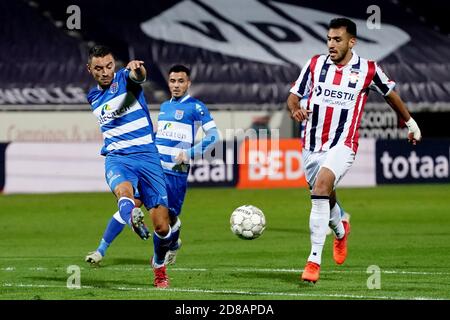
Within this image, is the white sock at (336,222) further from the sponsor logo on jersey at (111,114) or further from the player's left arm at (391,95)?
the sponsor logo on jersey at (111,114)

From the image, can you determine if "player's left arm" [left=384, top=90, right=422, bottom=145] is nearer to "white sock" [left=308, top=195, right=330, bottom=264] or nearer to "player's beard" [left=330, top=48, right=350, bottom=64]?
"player's beard" [left=330, top=48, right=350, bottom=64]

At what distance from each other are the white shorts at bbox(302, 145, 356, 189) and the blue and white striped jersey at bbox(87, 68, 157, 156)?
1.54m

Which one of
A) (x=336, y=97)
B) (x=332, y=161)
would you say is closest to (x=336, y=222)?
(x=332, y=161)

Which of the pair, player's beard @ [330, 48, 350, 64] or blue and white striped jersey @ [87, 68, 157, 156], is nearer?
blue and white striped jersey @ [87, 68, 157, 156]

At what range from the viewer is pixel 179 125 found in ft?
A: 41.9

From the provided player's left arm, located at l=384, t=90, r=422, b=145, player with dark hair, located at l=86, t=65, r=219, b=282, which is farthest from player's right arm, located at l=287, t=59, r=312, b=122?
player with dark hair, located at l=86, t=65, r=219, b=282

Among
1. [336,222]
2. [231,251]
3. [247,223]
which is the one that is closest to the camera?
[247,223]

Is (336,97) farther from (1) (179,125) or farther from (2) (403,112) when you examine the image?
(1) (179,125)

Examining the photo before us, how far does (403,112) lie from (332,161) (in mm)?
945

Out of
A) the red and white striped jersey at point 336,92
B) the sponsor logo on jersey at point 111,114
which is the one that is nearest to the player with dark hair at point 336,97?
the red and white striped jersey at point 336,92

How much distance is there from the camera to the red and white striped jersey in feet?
33.9

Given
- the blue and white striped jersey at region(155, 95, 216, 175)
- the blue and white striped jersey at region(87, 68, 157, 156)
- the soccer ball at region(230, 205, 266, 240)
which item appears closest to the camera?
the blue and white striped jersey at region(87, 68, 157, 156)

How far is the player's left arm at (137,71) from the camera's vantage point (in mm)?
9633

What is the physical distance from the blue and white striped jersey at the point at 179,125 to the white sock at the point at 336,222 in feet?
6.25
